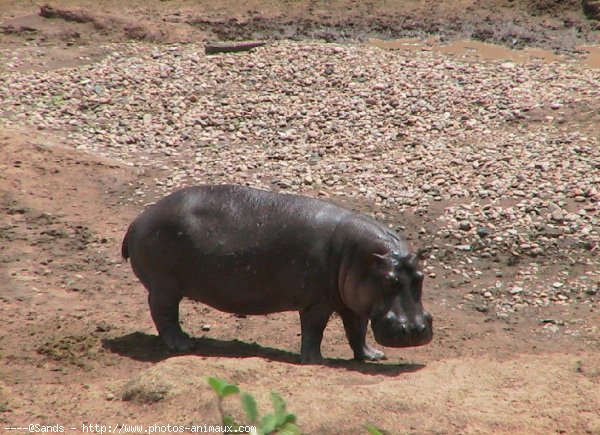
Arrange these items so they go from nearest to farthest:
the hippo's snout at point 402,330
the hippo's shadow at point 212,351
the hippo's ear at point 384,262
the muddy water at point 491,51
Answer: the hippo's snout at point 402,330, the hippo's ear at point 384,262, the hippo's shadow at point 212,351, the muddy water at point 491,51

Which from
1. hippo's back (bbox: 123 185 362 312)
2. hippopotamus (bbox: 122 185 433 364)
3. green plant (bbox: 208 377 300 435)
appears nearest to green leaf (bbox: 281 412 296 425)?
green plant (bbox: 208 377 300 435)

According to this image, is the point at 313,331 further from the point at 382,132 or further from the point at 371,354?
the point at 382,132

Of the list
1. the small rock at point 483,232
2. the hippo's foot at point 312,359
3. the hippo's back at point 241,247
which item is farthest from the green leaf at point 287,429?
the small rock at point 483,232

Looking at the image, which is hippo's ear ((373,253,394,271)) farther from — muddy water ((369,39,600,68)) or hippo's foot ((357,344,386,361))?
muddy water ((369,39,600,68))

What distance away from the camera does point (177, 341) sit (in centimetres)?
811

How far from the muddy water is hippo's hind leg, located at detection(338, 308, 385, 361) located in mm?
8741

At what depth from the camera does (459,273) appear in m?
9.88

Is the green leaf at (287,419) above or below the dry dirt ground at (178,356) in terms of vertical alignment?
above

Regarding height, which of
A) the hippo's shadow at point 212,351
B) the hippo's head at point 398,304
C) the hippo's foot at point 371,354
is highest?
the hippo's head at point 398,304

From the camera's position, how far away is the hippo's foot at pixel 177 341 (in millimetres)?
8055

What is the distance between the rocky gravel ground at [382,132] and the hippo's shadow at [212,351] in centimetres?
219

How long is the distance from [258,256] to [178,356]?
967 mm

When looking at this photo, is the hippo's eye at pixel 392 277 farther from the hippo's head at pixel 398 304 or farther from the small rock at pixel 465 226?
the small rock at pixel 465 226

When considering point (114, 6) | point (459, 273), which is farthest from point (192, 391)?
point (114, 6)
